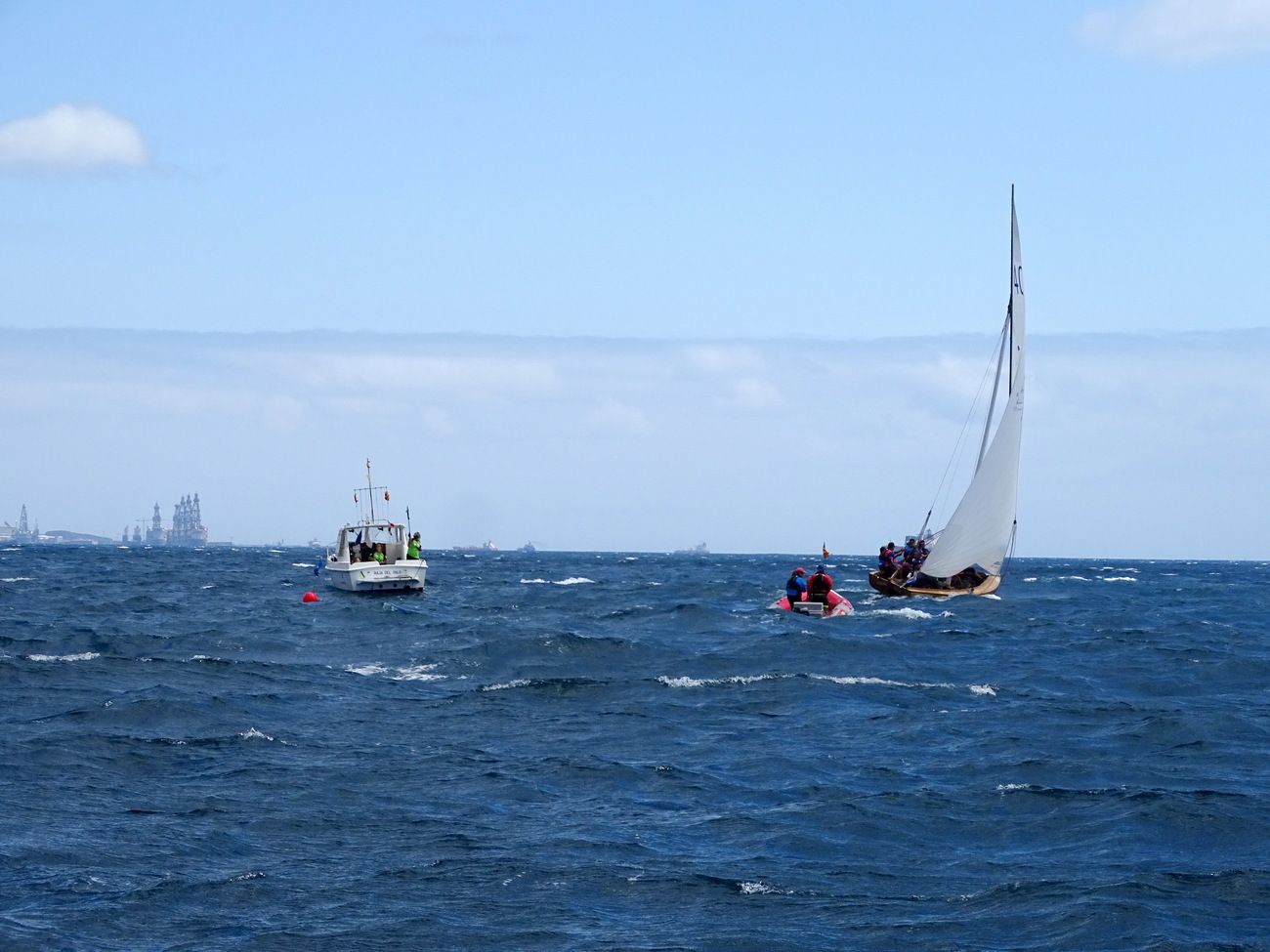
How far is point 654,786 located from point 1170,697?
43.2ft

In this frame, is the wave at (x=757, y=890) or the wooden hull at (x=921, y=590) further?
the wooden hull at (x=921, y=590)

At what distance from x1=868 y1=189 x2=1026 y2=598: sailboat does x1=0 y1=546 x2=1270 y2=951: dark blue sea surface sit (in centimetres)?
1847

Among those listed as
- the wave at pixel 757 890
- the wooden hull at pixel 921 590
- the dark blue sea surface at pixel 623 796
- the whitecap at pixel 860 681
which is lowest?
the wave at pixel 757 890

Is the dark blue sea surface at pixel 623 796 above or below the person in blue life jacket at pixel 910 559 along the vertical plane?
below

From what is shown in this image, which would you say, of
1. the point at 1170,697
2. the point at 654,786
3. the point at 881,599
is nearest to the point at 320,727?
the point at 654,786

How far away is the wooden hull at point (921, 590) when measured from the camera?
53.9 metres

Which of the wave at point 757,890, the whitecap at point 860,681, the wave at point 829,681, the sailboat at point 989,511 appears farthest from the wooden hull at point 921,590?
the wave at point 757,890

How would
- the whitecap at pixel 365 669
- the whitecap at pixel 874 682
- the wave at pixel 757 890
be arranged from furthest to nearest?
the whitecap at pixel 365 669
the whitecap at pixel 874 682
the wave at pixel 757 890

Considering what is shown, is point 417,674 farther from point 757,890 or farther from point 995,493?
point 995,493

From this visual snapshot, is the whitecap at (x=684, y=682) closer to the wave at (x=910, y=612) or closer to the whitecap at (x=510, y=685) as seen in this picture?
the whitecap at (x=510, y=685)

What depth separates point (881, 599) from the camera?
53.9 metres

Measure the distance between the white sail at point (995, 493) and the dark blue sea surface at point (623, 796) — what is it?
18.4 metres

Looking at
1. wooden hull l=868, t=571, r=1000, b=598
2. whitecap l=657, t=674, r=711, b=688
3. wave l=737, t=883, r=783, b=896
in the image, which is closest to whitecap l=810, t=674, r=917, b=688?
whitecap l=657, t=674, r=711, b=688

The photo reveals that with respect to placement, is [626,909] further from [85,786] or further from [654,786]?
[85,786]
